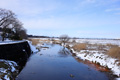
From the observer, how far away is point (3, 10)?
71.6 feet

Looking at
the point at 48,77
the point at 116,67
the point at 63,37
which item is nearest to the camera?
the point at 48,77

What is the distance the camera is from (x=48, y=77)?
8.20 m

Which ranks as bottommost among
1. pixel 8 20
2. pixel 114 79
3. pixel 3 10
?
pixel 114 79

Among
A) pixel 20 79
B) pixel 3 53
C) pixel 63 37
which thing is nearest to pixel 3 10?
pixel 3 53

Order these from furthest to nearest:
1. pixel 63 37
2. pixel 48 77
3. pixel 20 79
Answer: pixel 63 37 → pixel 48 77 → pixel 20 79

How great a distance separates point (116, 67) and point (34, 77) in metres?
8.66

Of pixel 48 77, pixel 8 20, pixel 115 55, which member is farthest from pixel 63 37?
pixel 48 77

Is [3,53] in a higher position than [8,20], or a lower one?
lower

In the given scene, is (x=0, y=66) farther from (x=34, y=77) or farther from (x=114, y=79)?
(x=114, y=79)

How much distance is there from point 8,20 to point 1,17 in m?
1.65

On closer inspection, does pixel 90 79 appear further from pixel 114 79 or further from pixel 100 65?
pixel 100 65

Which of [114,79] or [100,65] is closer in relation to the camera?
[114,79]

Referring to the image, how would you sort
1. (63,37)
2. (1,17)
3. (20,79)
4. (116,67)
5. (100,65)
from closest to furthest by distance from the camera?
(20,79), (116,67), (100,65), (1,17), (63,37)

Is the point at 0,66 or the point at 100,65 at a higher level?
the point at 0,66
